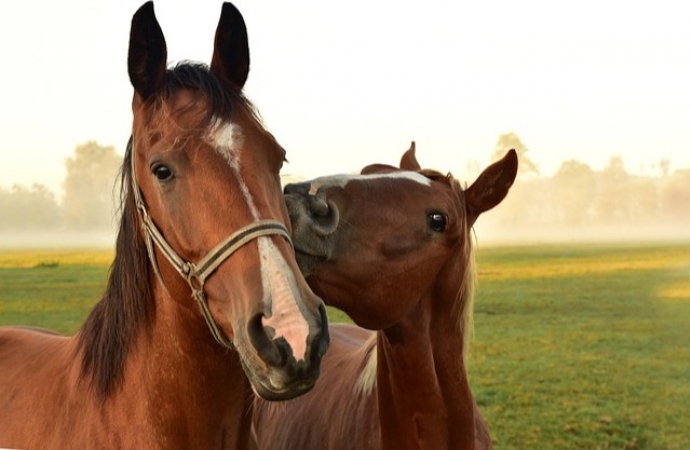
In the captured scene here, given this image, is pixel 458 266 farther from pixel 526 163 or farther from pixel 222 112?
pixel 526 163

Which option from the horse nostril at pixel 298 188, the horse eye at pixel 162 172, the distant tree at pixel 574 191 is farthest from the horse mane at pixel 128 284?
the distant tree at pixel 574 191

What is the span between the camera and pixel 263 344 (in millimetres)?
1365

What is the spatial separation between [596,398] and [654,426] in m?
0.52

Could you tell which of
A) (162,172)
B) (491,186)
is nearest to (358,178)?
(491,186)

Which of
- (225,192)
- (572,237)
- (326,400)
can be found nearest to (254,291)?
(225,192)

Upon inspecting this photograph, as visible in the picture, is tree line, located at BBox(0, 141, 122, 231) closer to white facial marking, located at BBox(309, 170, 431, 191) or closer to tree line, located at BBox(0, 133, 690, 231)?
tree line, located at BBox(0, 133, 690, 231)

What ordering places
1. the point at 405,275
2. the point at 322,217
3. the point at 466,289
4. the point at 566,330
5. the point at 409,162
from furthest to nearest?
the point at 566,330, the point at 409,162, the point at 466,289, the point at 405,275, the point at 322,217

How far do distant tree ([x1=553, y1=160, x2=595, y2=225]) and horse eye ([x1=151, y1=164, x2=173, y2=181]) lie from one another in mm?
5150

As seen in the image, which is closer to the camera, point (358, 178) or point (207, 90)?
point (207, 90)

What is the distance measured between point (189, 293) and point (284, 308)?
0.32 meters

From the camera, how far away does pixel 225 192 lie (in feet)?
4.92

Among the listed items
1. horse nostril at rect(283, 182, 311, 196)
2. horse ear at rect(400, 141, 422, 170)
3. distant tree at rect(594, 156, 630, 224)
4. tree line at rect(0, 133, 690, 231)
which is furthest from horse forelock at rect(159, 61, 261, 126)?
distant tree at rect(594, 156, 630, 224)

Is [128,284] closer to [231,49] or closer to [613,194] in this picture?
[231,49]

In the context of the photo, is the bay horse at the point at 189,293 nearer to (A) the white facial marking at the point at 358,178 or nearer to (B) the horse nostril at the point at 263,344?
(B) the horse nostril at the point at 263,344
